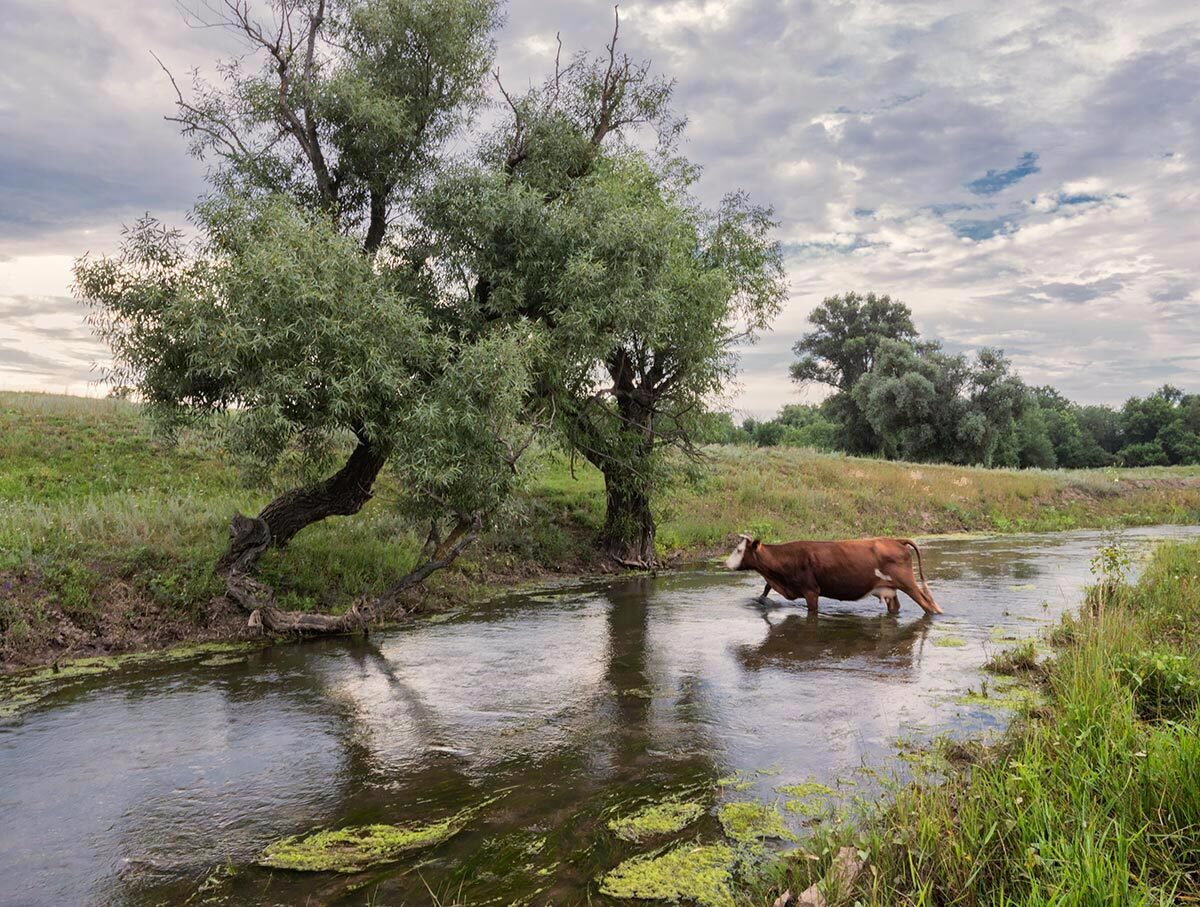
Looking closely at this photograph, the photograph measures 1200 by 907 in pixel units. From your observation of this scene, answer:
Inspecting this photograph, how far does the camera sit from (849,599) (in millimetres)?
12594

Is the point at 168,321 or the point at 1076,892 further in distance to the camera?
the point at 168,321

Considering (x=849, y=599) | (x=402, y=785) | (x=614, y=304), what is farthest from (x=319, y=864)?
(x=614, y=304)

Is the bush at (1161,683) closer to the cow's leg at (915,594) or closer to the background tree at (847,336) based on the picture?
the cow's leg at (915,594)

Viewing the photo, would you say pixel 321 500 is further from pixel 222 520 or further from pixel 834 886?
pixel 834 886

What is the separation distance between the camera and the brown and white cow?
484 inches

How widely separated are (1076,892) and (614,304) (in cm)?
1241

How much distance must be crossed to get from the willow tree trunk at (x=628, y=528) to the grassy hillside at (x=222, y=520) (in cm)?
72

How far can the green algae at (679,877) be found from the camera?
4.16 metres

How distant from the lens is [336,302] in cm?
1093

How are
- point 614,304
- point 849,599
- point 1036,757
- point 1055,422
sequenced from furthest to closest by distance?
point 1055,422 → point 614,304 → point 849,599 → point 1036,757

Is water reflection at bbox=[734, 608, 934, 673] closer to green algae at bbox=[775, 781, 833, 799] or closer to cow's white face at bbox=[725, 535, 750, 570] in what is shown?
cow's white face at bbox=[725, 535, 750, 570]

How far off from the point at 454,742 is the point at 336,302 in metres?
6.68

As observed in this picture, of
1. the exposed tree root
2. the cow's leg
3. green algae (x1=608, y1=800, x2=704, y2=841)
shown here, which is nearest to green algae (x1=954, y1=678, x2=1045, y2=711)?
green algae (x1=608, y1=800, x2=704, y2=841)

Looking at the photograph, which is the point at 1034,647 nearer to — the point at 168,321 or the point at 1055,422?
the point at 168,321
